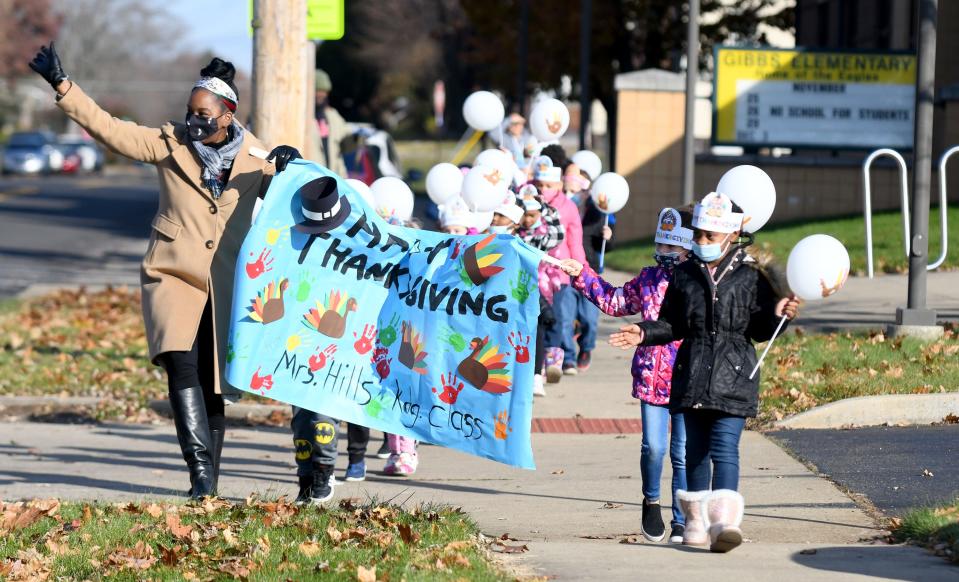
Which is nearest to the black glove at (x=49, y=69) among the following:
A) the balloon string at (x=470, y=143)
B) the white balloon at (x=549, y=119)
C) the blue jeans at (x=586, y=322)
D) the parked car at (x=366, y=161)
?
the blue jeans at (x=586, y=322)

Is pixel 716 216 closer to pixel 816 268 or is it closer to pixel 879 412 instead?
pixel 816 268

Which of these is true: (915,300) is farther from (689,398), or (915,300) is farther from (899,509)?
(689,398)

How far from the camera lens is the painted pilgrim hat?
7.35 m

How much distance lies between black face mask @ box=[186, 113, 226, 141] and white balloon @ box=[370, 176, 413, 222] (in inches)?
66.4

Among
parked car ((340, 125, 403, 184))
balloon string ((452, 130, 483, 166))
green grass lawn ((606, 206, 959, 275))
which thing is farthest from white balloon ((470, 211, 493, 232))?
parked car ((340, 125, 403, 184))

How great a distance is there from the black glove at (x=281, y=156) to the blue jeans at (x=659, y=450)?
2.08 m

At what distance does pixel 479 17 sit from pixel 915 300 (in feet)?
90.3

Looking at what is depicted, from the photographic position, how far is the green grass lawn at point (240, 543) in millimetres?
5883

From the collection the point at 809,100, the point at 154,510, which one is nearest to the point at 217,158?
the point at 154,510

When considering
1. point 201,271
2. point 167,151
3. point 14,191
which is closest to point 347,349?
point 201,271

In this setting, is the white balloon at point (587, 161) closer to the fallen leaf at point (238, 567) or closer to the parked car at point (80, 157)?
the fallen leaf at point (238, 567)

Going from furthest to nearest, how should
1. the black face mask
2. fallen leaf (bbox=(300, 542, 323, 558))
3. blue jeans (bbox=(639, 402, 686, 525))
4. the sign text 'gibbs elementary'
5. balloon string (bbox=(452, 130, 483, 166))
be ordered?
1. the sign text 'gibbs elementary'
2. balloon string (bbox=(452, 130, 483, 166))
3. the black face mask
4. blue jeans (bbox=(639, 402, 686, 525))
5. fallen leaf (bbox=(300, 542, 323, 558))

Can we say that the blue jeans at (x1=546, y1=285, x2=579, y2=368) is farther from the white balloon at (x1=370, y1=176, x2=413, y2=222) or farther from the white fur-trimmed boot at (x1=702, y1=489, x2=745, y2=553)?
the white fur-trimmed boot at (x1=702, y1=489, x2=745, y2=553)

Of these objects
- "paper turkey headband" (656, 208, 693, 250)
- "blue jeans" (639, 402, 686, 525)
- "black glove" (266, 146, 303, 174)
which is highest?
"black glove" (266, 146, 303, 174)
